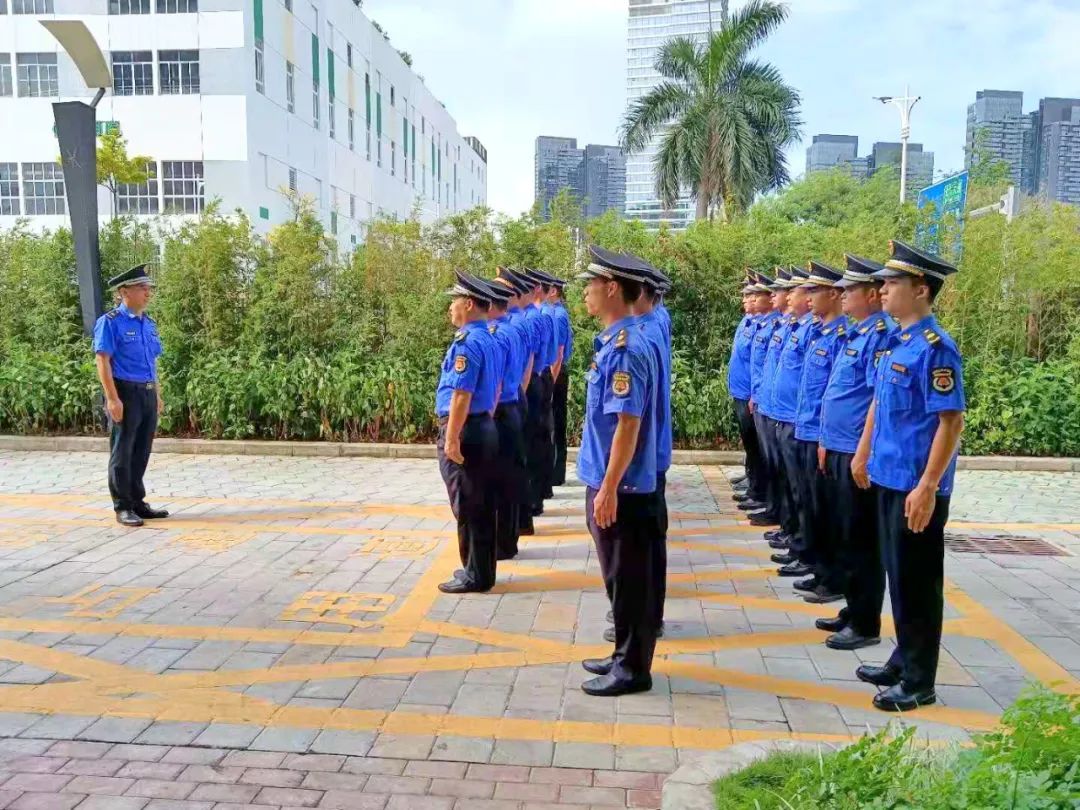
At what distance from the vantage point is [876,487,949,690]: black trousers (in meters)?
3.60

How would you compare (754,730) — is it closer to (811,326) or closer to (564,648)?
(564,648)

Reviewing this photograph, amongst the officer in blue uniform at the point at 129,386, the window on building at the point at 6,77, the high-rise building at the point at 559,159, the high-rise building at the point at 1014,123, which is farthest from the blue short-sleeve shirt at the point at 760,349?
the high-rise building at the point at 559,159

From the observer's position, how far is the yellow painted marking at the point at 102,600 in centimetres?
481

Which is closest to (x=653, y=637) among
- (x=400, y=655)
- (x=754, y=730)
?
(x=754, y=730)

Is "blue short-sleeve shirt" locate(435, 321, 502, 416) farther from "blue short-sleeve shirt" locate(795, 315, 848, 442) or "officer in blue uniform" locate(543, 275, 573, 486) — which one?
"officer in blue uniform" locate(543, 275, 573, 486)

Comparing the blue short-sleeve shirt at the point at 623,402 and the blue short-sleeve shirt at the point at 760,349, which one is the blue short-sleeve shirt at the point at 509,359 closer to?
the blue short-sleeve shirt at the point at 623,402

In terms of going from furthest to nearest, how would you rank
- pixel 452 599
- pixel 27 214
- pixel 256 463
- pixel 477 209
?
1. pixel 27 214
2. pixel 477 209
3. pixel 256 463
4. pixel 452 599

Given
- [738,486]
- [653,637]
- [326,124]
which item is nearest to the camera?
[653,637]

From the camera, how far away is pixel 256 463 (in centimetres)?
955

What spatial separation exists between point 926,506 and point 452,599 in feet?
9.02

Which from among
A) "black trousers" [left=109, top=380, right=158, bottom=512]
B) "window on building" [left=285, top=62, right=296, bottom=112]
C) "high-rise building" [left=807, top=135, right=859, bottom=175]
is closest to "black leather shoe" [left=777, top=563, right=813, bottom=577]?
"black trousers" [left=109, top=380, right=158, bottom=512]

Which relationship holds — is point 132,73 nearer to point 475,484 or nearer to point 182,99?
point 182,99

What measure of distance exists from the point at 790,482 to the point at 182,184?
27.2 meters

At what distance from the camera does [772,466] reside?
670cm
